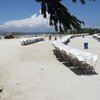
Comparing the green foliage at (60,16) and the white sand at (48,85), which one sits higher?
the green foliage at (60,16)

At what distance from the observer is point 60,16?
30.0 ft

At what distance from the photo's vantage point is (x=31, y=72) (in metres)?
18.4

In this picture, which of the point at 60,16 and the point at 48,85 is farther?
the point at 48,85

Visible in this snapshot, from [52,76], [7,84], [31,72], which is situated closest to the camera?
[7,84]

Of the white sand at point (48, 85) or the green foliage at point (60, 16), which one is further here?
the white sand at point (48, 85)

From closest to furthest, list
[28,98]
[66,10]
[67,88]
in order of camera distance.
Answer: [66,10] → [28,98] → [67,88]

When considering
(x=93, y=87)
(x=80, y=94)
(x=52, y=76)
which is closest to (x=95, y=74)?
(x=52, y=76)

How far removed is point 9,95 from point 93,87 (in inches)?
141

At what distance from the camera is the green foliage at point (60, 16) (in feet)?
29.7

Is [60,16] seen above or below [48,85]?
above

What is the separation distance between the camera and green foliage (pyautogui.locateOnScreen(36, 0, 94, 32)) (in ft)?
29.7

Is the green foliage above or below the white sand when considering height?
above

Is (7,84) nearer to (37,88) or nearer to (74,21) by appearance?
(37,88)

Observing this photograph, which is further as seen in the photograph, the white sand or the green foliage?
the white sand
